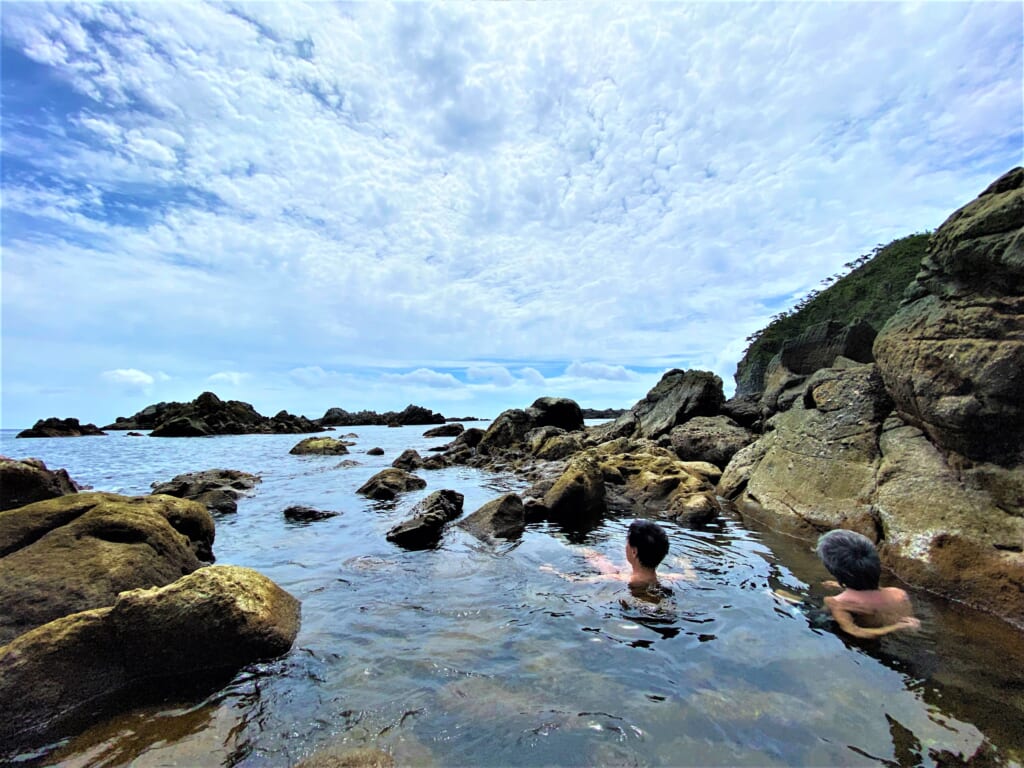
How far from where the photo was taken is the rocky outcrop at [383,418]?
98.0 m

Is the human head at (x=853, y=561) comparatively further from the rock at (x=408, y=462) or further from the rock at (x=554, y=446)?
the rock at (x=408, y=462)

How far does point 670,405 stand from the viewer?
27.0 metres

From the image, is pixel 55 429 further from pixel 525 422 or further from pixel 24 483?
pixel 24 483

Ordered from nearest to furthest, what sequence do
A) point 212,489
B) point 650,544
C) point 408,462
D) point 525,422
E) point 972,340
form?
1. point 650,544
2. point 972,340
3. point 212,489
4. point 408,462
5. point 525,422

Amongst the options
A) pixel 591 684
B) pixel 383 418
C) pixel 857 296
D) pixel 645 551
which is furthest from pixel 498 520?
pixel 383 418

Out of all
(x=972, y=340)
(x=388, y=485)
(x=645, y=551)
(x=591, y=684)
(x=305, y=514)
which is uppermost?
(x=972, y=340)

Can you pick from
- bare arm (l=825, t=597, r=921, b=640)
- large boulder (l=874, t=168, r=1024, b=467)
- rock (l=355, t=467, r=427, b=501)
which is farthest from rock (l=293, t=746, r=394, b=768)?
rock (l=355, t=467, r=427, b=501)

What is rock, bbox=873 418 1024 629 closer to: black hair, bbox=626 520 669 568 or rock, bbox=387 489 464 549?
black hair, bbox=626 520 669 568

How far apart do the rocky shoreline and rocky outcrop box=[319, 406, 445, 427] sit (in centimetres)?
8290

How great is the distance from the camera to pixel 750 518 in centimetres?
1261

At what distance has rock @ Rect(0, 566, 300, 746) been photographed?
14.7ft

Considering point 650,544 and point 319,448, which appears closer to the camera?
point 650,544

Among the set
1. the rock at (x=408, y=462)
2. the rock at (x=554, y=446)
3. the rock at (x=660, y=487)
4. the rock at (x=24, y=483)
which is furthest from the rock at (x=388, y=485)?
the rock at (x=24, y=483)

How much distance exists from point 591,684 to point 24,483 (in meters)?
9.57
